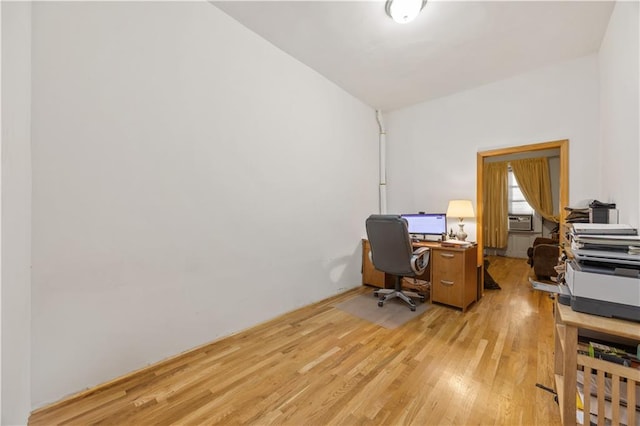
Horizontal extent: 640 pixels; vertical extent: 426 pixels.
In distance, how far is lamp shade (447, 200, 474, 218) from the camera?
3.17m

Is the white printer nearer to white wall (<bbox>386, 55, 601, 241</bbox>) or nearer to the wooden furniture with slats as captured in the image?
the wooden furniture with slats

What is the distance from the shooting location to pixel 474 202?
10.9ft

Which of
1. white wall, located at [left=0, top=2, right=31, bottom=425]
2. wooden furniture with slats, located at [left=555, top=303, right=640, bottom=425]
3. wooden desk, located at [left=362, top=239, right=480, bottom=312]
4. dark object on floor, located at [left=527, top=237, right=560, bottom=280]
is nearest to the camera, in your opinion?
white wall, located at [left=0, top=2, right=31, bottom=425]

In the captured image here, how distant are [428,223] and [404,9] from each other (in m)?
2.37

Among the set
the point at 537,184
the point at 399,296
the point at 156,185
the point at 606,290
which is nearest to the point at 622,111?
the point at 606,290

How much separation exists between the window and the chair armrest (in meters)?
4.57

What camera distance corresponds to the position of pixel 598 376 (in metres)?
1.08

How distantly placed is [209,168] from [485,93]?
3474mm

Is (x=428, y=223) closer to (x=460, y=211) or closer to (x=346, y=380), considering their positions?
(x=460, y=211)

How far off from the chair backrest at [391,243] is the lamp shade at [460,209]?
1015mm

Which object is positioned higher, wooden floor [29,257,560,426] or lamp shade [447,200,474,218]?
lamp shade [447,200,474,218]

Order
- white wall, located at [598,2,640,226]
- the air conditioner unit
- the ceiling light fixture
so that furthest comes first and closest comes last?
the air conditioner unit < the ceiling light fixture < white wall, located at [598,2,640,226]

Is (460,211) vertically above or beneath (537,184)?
beneath

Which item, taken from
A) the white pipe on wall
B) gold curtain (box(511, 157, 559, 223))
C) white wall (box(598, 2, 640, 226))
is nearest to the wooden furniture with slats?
Answer: white wall (box(598, 2, 640, 226))
